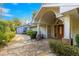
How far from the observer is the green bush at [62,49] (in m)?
6.68

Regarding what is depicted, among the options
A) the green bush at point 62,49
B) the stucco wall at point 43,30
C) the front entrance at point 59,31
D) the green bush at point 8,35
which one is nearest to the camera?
the green bush at point 62,49

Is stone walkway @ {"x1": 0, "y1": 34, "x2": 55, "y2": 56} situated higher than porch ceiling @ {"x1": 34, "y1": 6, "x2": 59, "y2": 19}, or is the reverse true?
porch ceiling @ {"x1": 34, "y1": 6, "x2": 59, "y2": 19}

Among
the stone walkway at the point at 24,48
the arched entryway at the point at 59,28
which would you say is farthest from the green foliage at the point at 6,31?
the arched entryway at the point at 59,28

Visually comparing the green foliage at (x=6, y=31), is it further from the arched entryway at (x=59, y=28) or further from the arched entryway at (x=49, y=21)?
the arched entryway at (x=59, y=28)

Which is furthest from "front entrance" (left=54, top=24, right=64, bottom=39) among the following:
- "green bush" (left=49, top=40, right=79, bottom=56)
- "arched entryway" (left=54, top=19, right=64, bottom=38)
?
"green bush" (left=49, top=40, right=79, bottom=56)

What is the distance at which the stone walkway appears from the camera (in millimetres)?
6887

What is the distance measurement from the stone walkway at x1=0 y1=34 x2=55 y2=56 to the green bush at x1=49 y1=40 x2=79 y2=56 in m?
0.15

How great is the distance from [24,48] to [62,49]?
107cm

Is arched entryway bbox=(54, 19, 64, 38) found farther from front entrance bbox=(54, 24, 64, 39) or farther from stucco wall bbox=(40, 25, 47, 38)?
stucco wall bbox=(40, 25, 47, 38)

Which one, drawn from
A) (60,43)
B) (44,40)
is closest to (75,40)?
(60,43)

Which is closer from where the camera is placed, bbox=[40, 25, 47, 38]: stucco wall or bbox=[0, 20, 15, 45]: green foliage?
bbox=[0, 20, 15, 45]: green foliage

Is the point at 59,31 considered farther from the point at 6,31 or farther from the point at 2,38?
the point at 2,38

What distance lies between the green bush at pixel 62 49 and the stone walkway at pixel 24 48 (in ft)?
0.51

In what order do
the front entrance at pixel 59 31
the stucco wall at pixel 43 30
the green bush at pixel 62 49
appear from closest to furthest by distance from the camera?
1. the green bush at pixel 62 49
2. the front entrance at pixel 59 31
3. the stucco wall at pixel 43 30
